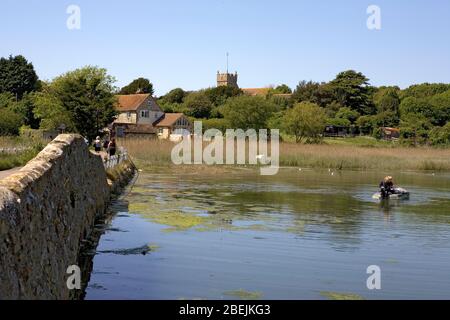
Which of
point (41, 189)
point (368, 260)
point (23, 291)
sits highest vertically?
point (41, 189)

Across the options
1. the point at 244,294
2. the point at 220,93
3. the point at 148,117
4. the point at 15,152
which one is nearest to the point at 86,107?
the point at 15,152

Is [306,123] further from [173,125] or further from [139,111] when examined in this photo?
[139,111]

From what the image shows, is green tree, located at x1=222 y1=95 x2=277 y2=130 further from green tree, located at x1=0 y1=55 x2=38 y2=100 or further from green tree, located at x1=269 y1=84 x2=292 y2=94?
green tree, located at x1=269 y1=84 x2=292 y2=94

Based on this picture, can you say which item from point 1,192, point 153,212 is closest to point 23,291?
point 1,192

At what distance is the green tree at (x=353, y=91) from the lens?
384 ft

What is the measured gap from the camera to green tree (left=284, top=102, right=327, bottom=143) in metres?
93.9

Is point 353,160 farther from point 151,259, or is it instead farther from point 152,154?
point 151,259

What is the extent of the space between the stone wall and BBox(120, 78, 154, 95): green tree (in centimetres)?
12898

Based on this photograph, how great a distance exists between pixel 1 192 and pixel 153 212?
17550mm

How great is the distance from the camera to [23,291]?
7.93 m

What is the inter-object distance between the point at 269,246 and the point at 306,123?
76.6 m

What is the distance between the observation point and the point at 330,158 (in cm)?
5997

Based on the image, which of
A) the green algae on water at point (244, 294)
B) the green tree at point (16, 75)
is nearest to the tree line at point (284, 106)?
the green tree at point (16, 75)

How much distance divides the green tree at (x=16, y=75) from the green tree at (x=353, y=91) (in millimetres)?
59083
